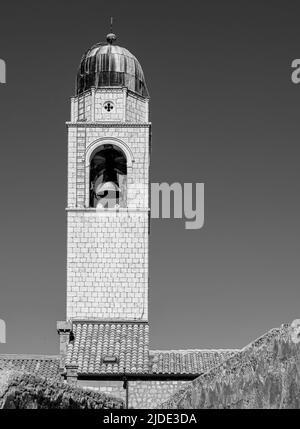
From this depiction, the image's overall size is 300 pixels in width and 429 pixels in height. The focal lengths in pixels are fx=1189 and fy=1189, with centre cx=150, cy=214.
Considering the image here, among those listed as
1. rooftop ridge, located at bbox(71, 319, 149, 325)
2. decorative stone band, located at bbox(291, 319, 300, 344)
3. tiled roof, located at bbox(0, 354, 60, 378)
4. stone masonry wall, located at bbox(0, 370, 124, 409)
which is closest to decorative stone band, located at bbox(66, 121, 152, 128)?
rooftop ridge, located at bbox(71, 319, 149, 325)

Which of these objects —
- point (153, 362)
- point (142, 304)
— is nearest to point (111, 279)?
point (142, 304)

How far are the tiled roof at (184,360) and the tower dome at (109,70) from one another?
979 cm

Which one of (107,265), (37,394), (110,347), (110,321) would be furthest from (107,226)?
(37,394)

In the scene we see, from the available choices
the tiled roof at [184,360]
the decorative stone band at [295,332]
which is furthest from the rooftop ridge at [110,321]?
the decorative stone band at [295,332]

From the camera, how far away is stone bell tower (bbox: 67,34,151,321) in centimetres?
4069

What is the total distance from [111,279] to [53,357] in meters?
3.52

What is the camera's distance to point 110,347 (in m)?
38.6

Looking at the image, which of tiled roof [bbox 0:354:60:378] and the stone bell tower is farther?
the stone bell tower

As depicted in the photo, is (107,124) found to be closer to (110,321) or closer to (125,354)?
(110,321)

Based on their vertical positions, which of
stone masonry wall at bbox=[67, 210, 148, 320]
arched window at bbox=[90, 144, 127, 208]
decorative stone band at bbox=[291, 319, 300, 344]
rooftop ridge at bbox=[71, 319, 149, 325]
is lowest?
decorative stone band at bbox=[291, 319, 300, 344]

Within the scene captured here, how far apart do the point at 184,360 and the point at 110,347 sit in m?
2.44

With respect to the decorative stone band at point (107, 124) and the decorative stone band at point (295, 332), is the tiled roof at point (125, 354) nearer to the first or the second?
the decorative stone band at point (107, 124)

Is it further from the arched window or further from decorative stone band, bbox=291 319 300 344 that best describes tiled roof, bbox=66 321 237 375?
decorative stone band, bbox=291 319 300 344

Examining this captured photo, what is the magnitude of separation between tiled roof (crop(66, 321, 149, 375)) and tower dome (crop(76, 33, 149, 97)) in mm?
8685
